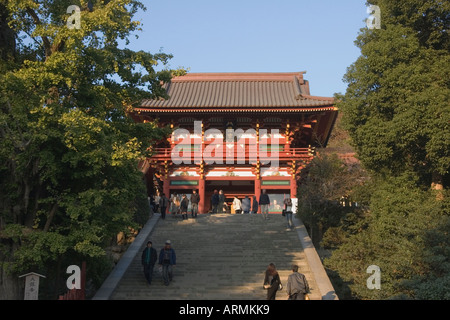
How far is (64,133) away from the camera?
11664 mm

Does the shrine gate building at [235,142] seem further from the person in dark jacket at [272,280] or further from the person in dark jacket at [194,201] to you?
the person in dark jacket at [272,280]

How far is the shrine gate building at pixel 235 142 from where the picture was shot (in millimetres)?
26438

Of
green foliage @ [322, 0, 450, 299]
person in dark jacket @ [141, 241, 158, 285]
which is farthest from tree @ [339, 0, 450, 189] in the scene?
person in dark jacket @ [141, 241, 158, 285]

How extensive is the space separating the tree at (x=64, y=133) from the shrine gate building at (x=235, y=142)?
1245cm

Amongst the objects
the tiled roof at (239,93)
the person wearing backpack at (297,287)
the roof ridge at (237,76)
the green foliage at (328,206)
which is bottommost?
the person wearing backpack at (297,287)

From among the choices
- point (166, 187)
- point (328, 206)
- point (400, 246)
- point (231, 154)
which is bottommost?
point (400, 246)

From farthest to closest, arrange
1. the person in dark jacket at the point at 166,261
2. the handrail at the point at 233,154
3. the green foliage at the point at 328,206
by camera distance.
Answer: the handrail at the point at 233,154 → the green foliage at the point at 328,206 → the person in dark jacket at the point at 166,261

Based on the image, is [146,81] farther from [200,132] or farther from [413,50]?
[200,132]

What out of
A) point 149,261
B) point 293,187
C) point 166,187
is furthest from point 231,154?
point 149,261

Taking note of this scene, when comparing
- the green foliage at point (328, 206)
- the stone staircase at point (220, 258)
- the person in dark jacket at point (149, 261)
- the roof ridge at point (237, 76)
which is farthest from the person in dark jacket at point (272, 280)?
the roof ridge at point (237, 76)

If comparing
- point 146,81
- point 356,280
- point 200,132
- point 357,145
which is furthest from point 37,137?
point 200,132

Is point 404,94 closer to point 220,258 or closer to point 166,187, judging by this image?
point 220,258

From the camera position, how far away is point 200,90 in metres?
30.2

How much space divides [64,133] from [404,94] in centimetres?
1026
